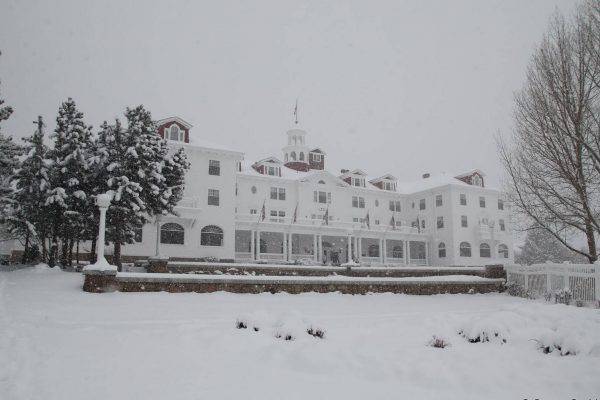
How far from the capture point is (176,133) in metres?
34.6

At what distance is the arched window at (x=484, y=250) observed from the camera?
4772cm

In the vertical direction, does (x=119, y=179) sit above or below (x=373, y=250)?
above

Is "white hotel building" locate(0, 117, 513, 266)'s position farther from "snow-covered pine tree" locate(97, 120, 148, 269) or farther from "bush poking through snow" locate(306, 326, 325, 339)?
"bush poking through snow" locate(306, 326, 325, 339)

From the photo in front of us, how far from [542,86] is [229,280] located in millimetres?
13557

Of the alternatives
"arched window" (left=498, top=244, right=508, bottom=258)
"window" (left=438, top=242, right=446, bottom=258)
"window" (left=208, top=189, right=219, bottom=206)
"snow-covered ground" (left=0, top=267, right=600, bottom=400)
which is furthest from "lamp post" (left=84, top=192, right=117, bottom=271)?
"arched window" (left=498, top=244, right=508, bottom=258)

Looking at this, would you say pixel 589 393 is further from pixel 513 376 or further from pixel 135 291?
pixel 135 291

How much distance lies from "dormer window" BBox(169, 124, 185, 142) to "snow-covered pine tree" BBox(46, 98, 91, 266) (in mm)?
8618

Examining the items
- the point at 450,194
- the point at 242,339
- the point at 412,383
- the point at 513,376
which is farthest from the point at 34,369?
the point at 450,194

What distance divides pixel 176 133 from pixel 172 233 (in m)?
8.24

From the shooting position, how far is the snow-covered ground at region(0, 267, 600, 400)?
5.59m

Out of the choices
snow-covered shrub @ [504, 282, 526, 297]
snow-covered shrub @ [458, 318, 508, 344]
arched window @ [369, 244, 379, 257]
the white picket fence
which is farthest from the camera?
arched window @ [369, 244, 379, 257]

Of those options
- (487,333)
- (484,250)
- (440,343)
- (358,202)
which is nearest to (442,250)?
(484,250)

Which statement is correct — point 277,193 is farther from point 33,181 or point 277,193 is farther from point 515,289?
point 515,289

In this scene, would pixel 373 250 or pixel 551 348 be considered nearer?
pixel 551 348
